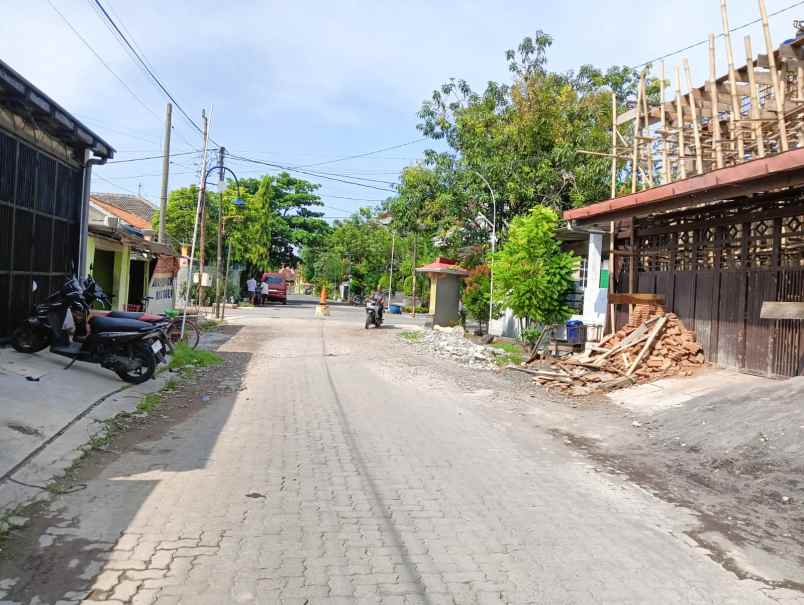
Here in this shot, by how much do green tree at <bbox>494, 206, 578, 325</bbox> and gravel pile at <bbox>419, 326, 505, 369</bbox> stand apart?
1.63 metres

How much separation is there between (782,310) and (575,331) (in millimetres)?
8449

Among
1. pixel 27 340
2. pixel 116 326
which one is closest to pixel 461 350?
pixel 116 326

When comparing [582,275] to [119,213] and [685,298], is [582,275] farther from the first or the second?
[119,213]

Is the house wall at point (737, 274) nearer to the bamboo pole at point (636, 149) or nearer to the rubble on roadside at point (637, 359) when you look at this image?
the rubble on roadside at point (637, 359)

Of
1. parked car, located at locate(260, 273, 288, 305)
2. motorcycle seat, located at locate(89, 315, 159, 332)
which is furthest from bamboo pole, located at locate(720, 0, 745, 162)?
parked car, located at locate(260, 273, 288, 305)

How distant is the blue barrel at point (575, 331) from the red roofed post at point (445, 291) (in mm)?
11115

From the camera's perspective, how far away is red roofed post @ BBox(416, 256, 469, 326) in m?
29.5

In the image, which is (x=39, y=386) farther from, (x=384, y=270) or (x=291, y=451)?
(x=384, y=270)

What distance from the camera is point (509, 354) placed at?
1908 centimetres

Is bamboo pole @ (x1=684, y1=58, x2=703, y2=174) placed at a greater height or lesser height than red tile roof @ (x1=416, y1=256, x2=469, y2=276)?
greater

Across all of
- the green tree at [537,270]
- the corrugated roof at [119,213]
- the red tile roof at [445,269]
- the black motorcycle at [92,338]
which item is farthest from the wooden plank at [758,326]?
the corrugated roof at [119,213]

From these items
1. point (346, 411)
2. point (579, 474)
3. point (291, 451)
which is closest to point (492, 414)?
point (346, 411)

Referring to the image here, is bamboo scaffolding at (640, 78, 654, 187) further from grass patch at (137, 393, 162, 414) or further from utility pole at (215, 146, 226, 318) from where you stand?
utility pole at (215, 146, 226, 318)

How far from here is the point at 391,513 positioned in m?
5.20
